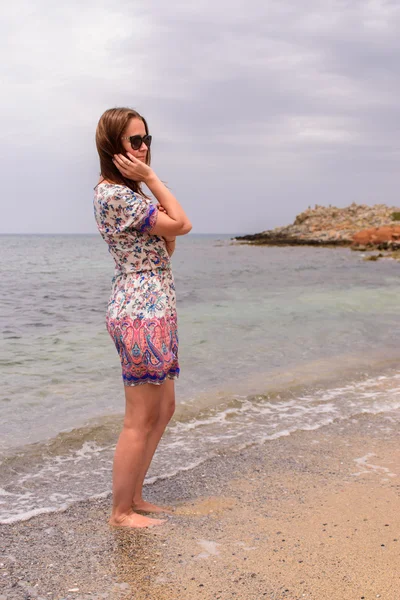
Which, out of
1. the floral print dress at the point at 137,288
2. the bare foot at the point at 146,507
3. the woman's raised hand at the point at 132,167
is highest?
the woman's raised hand at the point at 132,167

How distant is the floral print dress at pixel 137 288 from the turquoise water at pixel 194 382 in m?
1.33

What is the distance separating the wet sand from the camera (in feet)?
8.78

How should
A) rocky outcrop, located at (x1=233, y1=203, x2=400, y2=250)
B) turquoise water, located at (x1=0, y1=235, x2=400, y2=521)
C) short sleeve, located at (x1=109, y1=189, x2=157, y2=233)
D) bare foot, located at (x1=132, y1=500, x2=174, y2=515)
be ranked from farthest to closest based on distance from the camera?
1. rocky outcrop, located at (x1=233, y1=203, x2=400, y2=250)
2. turquoise water, located at (x1=0, y1=235, x2=400, y2=521)
3. bare foot, located at (x1=132, y1=500, x2=174, y2=515)
4. short sleeve, located at (x1=109, y1=189, x2=157, y2=233)

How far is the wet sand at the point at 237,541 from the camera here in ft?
8.78

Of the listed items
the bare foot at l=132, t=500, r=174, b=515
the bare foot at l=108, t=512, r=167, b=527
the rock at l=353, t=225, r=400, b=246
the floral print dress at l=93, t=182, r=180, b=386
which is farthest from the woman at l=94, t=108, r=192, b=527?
the rock at l=353, t=225, r=400, b=246

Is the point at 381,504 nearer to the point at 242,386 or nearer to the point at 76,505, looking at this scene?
the point at 76,505

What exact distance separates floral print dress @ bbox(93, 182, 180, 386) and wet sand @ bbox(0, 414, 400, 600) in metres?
0.91

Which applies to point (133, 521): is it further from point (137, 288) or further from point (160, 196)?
point (160, 196)

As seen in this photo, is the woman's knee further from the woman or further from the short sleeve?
the short sleeve

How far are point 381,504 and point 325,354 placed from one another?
560 centimetres

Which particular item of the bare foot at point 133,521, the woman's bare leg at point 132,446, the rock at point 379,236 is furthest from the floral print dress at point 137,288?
the rock at point 379,236

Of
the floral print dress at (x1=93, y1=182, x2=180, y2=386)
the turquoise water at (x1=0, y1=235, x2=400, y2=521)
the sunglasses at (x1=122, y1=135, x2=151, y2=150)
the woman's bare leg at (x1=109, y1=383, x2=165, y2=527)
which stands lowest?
the turquoise water at (x1=0, y1=235, x2=400, y2=521)

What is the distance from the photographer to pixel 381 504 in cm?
354

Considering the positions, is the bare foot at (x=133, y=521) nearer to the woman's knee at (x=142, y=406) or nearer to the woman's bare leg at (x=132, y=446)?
the woman's bare leg at (x=132, y=446)
